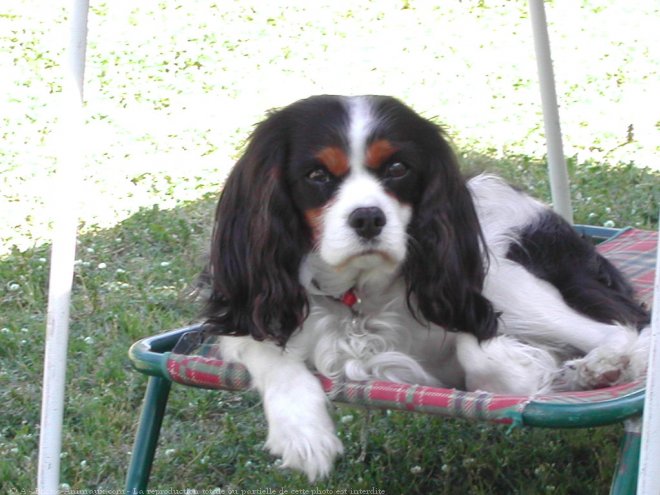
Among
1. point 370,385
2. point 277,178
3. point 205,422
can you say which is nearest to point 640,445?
point 370,385

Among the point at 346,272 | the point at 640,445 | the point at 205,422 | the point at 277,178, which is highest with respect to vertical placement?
the point at 277,178

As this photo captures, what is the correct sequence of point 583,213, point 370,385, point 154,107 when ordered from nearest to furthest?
point 370,385, point 583,213, point 154,107

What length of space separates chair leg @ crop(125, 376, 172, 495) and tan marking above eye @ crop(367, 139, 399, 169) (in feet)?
2.85

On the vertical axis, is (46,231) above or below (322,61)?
below

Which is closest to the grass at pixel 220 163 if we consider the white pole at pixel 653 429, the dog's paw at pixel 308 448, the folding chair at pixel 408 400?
the folding chair at pixel 408 400

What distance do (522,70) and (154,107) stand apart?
2391 millimetres

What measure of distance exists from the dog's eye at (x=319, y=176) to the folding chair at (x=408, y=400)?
17.1 inches

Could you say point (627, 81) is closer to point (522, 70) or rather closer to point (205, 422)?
point (522, 70)

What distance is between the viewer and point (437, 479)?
11.1ft

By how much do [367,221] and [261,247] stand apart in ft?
0.97

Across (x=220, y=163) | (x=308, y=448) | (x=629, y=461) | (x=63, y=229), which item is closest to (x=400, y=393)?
(x=308, y=448)

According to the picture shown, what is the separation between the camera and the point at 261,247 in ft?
8.72

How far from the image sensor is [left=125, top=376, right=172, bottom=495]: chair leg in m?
3.06

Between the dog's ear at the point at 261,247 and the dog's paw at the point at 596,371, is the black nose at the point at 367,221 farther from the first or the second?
the dog's paw at the point at 596,371
